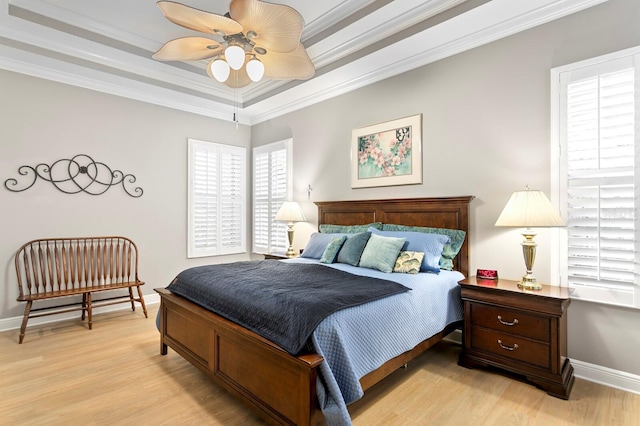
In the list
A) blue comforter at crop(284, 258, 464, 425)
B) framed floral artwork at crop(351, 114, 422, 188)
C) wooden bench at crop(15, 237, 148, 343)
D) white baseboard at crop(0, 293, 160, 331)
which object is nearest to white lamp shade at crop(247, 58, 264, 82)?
framed floral artwork at crop(351, 114, 422, 188)

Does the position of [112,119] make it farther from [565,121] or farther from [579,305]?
[579,305]

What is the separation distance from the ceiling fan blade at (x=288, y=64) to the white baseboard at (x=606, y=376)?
309 centimetres

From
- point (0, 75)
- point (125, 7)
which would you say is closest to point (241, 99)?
point (125, 7)

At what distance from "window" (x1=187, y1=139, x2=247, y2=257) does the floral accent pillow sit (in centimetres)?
323

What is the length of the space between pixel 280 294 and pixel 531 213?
1830 mm

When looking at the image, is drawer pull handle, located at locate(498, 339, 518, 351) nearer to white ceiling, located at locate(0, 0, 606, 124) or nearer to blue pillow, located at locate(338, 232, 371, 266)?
blue pillow, located at locate(338, 232, 371, 266)

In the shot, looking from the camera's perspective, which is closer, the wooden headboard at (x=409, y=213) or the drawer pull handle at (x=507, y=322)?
the drawer pull handle at (x=507, y=322)

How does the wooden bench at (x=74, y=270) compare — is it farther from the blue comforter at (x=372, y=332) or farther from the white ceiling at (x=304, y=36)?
the blue comforter at (x=372, y=332)

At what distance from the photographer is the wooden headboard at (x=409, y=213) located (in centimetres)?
309

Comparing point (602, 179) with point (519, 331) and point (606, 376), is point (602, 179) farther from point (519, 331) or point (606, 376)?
point (606, 376)

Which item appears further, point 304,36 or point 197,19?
point 304,36

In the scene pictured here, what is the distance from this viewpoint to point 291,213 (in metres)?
4.41

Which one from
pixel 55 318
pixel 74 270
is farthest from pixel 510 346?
pixel 55 318

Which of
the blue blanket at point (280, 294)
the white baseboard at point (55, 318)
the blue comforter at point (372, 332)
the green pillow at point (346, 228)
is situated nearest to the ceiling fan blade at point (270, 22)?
the blue blanket at point (280, 294)
